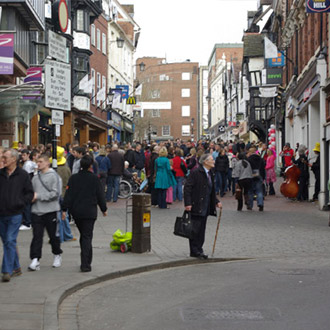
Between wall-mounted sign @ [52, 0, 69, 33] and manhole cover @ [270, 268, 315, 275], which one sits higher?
wall-mounted sign @ [52, 0, 69, 33]

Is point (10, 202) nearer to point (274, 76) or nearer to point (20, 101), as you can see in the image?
point (20, 101)

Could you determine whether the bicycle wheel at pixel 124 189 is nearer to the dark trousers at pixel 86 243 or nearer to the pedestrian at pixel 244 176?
the pedestrian at pixel 244 176

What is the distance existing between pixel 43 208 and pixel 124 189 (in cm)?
1368

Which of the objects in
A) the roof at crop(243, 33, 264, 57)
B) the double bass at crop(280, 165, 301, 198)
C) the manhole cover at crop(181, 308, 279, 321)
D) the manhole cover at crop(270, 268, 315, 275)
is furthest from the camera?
the roof at crop(243, 33, 264, 57)

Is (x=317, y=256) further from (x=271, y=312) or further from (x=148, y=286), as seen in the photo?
(x=271, y=312)

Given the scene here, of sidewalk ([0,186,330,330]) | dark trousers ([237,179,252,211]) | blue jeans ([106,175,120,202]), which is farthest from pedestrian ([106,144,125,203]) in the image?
dark trousers ([237,179,252,211])

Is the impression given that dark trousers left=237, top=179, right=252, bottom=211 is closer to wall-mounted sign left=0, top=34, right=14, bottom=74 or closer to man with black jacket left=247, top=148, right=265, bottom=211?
man with black jacket left=247, top=148, right=265, bottom=211

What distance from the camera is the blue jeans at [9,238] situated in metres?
8.45

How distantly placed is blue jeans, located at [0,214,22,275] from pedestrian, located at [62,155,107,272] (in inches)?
40.2

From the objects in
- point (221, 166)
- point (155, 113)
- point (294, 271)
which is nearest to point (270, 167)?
point (221, 166)

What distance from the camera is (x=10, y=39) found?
19.8 m

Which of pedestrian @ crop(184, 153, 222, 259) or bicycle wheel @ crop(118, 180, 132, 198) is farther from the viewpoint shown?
bicycle wheel @ crop(118, 180, 132, 198)

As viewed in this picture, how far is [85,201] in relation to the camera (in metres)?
9.35

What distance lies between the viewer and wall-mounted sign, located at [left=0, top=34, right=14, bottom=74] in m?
19.8
